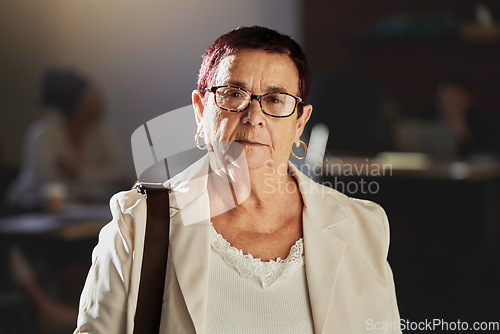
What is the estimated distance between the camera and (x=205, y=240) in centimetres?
135

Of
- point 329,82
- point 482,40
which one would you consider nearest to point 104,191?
point 329,82

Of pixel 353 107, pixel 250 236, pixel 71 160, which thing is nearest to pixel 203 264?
pixel 250 236

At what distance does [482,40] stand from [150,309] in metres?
5.07

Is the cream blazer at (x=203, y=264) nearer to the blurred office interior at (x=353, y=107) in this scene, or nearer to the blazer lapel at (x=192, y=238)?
the blazer lapel at (x=192, y=238)

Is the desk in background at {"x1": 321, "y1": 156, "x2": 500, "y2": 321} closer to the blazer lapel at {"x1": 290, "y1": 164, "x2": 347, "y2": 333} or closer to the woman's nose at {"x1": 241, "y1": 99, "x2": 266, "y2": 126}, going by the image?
the blazer lapel at {"x1": 290, "y1": 164, "x2": 347, "y2": 333}

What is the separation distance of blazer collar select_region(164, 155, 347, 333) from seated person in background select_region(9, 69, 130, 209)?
277cm

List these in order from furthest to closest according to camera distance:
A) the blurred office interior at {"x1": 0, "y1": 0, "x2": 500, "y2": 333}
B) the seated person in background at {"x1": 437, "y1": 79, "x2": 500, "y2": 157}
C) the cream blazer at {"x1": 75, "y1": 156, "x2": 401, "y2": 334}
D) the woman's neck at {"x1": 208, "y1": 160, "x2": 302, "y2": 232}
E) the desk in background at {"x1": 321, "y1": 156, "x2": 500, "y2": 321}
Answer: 1. the seated person in background at {"x1": 437, "y1": 79, "x2": 500, "y2": 157}
2. the desk in background at {"x1": 321, "y1": 156, "x2": 500, "y2": 321}
3. the blurred office interior at {"x1": 0, "y1": 0, "x2": 500, "y2": 333}
4. the woman's neck at {"x1": 208, "y1": 160, "x2": 302, "y2": 232}
5. the cream blazer at {"x1": 75, "y1": 156, "x2": 401, "y2": 334}

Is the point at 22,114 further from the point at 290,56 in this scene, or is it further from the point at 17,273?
the point at 290,56

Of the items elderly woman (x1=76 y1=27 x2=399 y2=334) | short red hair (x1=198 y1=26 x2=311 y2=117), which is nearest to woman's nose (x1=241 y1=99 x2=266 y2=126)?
elderly woman (x1=76 y1=27 x2=399 y2=334)

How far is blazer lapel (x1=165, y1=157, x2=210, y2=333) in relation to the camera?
1.27 m

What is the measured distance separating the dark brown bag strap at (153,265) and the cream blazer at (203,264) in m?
0.02

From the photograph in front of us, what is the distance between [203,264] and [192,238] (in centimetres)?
7

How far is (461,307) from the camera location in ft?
12.3

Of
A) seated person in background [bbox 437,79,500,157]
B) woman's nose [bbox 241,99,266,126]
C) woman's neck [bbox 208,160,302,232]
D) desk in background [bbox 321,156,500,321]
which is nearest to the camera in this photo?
woman's nose [bbox 241,99,266,126]
